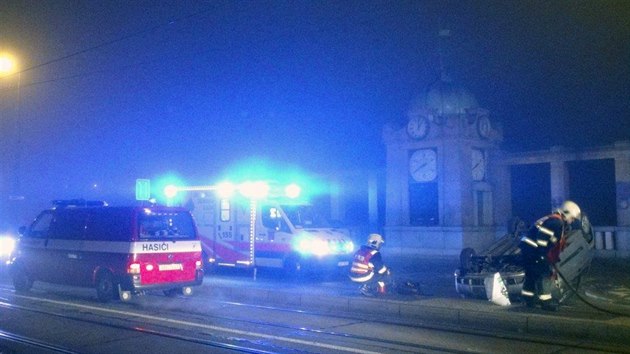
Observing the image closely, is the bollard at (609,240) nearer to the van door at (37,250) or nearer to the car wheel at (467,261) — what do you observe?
the car wheel at (467,261)

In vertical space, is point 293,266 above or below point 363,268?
below

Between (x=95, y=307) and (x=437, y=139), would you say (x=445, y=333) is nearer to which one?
(x=95, y=307)

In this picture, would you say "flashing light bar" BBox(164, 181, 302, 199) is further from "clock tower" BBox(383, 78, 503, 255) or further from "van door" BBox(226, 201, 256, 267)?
"clock tower" BBox(383, 78, 503, 255)

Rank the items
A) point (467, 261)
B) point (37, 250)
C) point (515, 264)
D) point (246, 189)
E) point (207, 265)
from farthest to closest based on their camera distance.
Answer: point (207, 265) < point (246, 189) < point (37, 250) < point (467, 261) < point (515, 264)

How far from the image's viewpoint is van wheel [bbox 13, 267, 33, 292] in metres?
16.2

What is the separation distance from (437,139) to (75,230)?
22.3m

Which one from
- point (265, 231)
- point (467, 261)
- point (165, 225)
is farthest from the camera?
point (265, 231)

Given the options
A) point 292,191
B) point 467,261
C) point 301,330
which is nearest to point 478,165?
point 292,191

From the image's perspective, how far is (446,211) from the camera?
33625mm

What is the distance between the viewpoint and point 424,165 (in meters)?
34.4

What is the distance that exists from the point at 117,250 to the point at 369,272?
5.22 metres

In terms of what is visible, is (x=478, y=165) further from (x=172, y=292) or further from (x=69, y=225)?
(x=69, y=225)

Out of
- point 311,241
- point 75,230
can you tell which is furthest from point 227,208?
point 75,230

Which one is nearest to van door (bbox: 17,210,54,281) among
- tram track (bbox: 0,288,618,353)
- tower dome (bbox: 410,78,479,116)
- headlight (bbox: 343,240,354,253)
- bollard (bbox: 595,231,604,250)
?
tram track (bbox: 0,288,618,353)
